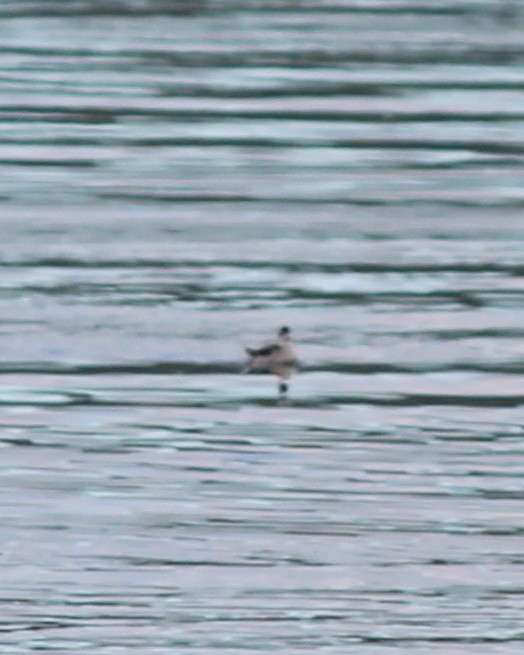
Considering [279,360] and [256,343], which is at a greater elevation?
[256,343]

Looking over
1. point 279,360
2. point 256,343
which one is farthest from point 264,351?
point 256,343

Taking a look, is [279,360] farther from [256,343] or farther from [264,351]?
[256,343]

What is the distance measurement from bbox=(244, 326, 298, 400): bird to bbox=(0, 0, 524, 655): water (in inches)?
3.8

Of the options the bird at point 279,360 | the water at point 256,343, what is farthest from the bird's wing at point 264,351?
the water at point 256,343

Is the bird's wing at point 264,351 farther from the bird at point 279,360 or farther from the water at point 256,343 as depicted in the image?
Answer: the water at point 256,343

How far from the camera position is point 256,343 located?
1645 cm

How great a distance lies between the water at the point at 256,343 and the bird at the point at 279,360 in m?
0.10

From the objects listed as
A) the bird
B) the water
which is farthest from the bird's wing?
the water

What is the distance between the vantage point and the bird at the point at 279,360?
15.5 meters

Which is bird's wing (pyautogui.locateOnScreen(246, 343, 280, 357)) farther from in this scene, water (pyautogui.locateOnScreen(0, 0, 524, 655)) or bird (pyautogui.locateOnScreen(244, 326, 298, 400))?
water (pyautogui.locateOnScreen(0, 0, 524, 655))

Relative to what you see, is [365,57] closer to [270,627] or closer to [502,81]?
[502,81]

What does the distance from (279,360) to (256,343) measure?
35.0 inches

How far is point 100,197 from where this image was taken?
21.4 metres

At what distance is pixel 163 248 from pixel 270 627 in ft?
29.4
